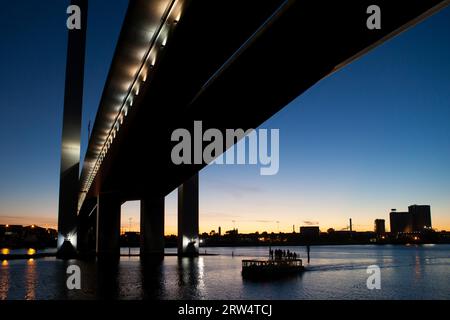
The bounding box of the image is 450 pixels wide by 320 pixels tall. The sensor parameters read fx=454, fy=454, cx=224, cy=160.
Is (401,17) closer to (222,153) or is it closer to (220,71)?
(220,71)

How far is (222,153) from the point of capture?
27625 millimetres

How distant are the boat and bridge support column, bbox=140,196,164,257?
72.3 feet

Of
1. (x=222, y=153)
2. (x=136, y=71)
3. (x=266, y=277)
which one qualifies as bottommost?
(x=266, y=277)

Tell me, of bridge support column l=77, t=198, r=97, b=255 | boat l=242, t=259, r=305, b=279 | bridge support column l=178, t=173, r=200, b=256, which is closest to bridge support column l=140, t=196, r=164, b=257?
bridge support column l=178, t=173, r=200, b=256

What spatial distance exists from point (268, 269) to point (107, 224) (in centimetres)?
2483

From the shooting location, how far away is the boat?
115ft

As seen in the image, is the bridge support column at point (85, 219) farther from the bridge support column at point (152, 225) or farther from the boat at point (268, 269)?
the boat at point (268, 269)

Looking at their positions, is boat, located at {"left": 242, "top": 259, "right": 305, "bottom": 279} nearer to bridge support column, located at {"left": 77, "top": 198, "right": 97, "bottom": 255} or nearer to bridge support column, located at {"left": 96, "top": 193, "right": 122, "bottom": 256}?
bridge support column, located at {"left": 96, "top": 193, "right": 122, "bottom": 256}

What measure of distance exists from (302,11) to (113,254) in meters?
48.1

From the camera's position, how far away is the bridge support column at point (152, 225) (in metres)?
58.0

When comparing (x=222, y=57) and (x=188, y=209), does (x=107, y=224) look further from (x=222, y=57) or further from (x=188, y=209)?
(x=222, y=57)

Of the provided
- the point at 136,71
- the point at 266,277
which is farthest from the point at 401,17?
the point at 266,277

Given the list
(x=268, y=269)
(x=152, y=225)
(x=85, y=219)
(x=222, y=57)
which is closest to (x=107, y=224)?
(x=152, y=225)
